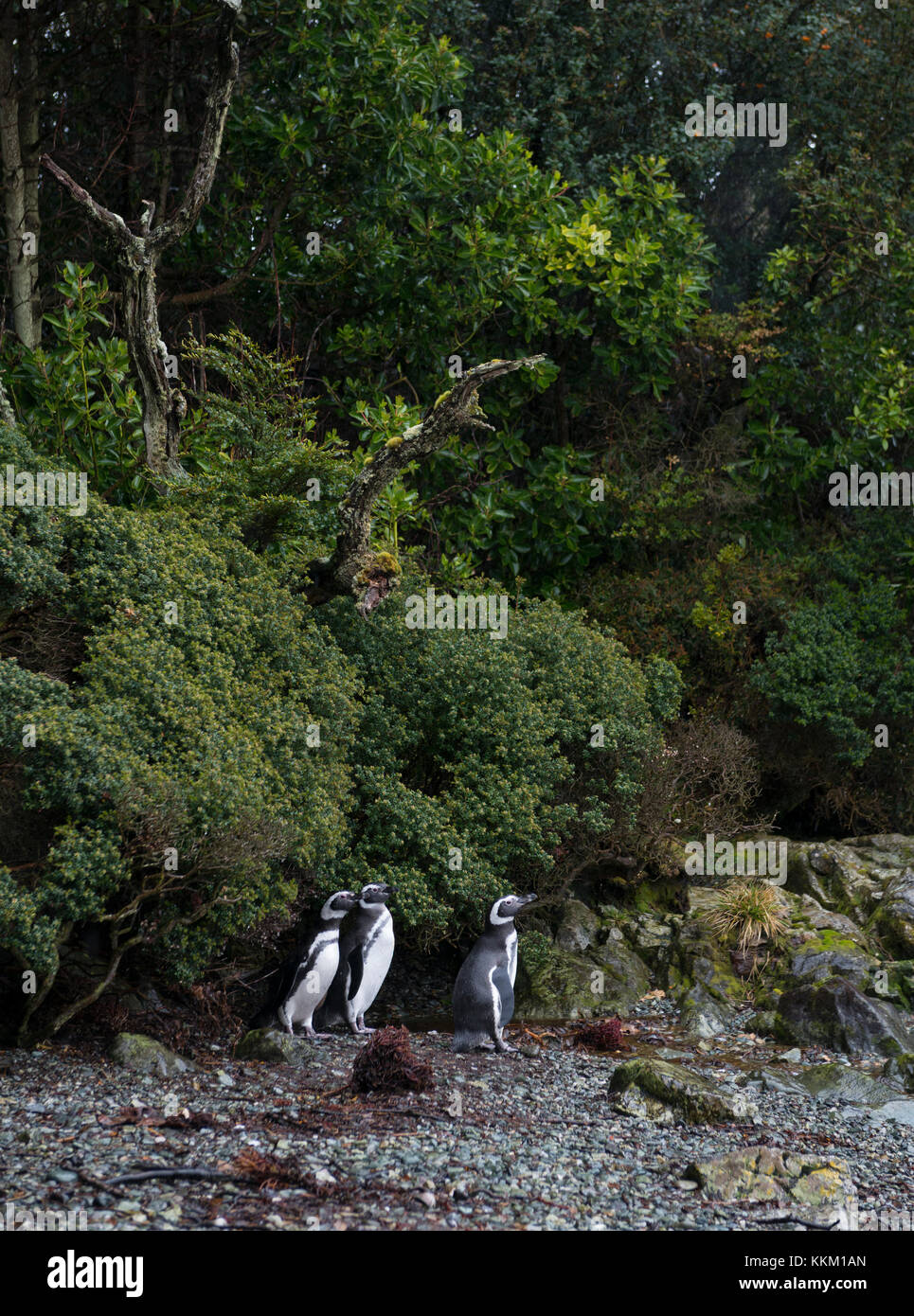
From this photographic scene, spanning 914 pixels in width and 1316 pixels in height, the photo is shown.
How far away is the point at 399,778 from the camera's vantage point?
401 inches

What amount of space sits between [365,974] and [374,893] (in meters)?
0.66

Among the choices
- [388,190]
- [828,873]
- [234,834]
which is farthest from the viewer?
[388,190]

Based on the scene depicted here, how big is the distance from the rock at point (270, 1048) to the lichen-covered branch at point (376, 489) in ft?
12.4

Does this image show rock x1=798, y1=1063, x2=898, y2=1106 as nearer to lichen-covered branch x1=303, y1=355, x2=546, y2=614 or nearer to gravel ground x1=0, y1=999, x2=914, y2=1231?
gravel ground x1=0, y1=999, x2=914, y2=1231

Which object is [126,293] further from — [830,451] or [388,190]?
[830,451]

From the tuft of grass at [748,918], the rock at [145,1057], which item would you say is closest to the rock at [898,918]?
the tuft of grass at [748,918]

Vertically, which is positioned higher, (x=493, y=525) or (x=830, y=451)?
(x=830, y=451)

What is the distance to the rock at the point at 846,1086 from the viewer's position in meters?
8.07

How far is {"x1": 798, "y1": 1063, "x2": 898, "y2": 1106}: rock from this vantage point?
8.07 metres

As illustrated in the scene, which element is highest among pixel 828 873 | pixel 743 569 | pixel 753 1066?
pixel 743 569

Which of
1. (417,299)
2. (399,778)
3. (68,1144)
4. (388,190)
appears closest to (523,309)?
(417,299)

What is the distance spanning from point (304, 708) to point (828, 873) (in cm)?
713

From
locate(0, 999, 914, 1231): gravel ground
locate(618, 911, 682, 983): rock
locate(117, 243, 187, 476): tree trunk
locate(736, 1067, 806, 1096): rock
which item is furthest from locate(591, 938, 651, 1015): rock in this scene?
locate(117, 243, 187, 476): tree trunk

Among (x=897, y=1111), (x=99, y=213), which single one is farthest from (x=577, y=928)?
(x=99, y=213)
